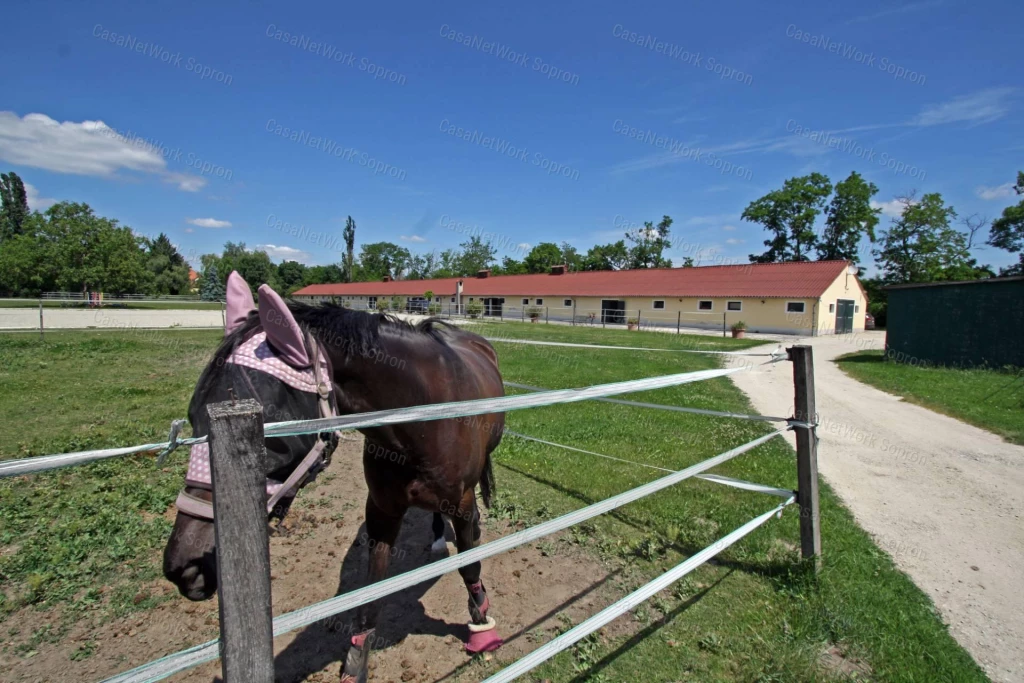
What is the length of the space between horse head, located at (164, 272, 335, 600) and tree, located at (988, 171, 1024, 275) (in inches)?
A: 2328

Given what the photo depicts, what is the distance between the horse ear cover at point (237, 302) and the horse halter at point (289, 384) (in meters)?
0.23

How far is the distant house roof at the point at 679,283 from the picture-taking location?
31234mm

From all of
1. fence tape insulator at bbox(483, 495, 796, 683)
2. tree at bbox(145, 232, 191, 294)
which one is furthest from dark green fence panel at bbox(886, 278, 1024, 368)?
tree at bbox(145, 232, 191, 294)

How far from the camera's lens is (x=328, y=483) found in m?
5.05

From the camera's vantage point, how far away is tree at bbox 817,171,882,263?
46.1m

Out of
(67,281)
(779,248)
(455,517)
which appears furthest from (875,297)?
(67,281)

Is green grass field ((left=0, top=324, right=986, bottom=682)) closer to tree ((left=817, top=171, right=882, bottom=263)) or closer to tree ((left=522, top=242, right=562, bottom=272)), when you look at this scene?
tree ((left=817, top=171, right=882, bottom=263))

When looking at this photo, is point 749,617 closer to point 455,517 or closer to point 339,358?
point 455,517

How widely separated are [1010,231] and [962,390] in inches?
1891

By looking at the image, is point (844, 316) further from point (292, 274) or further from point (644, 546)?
point (292, 274)

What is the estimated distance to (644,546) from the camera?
3.82m

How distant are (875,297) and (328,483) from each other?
173ft

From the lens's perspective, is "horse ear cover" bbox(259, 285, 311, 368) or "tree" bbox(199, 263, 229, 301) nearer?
"horse ear cover" bbox(259, 285, 311, 368)

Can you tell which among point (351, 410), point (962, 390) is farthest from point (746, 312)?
point (351, 410)
